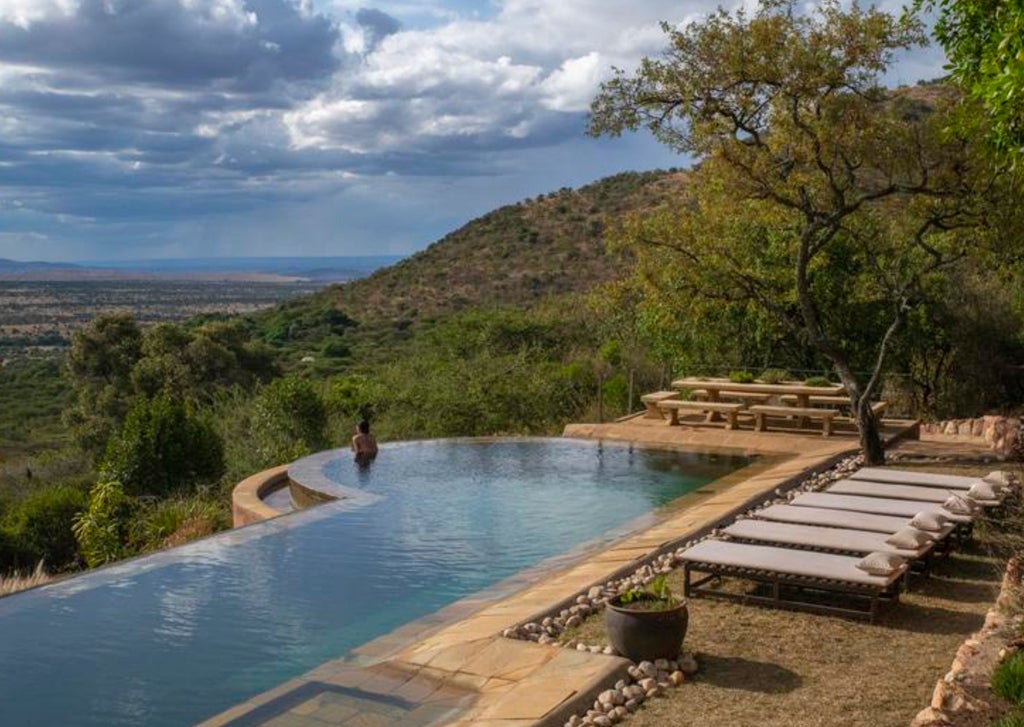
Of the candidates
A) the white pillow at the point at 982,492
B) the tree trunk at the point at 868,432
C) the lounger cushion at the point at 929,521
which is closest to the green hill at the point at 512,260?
the tree trunk at the point at 868,432

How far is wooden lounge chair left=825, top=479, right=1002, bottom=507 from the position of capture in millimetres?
9141

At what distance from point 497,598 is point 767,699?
99.9 inches

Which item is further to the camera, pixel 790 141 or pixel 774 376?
pixel 774 376

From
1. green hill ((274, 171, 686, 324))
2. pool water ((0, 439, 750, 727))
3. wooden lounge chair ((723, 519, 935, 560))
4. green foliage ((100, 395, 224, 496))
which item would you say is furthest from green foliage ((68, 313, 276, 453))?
wooden lounge chair ((723, 519, 935, 560))

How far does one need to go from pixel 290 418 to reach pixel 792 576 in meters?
11.7

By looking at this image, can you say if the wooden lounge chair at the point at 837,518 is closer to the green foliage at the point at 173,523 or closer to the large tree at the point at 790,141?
the large tree at the point at 790,141

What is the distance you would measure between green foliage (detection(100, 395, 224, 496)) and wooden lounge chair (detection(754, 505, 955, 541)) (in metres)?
9.83

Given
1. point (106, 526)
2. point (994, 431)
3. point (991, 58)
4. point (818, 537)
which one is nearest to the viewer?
point (991, 58)

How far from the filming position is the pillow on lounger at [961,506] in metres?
8.23

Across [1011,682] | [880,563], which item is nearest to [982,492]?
[880,563]

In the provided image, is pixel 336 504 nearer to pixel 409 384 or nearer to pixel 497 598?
pixel 497 598

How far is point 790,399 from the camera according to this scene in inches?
598

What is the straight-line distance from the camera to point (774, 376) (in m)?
16.6

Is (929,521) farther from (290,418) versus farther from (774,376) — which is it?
(290,418)
